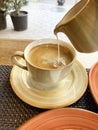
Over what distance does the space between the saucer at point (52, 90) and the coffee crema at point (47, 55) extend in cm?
6

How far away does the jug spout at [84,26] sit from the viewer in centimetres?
37

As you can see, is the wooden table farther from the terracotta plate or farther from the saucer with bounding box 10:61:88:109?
the terracotta plate

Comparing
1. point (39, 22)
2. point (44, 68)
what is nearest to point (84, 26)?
point (44, 68)

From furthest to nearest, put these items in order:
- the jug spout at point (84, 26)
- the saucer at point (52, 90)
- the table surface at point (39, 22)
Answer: the table surface at point (39, 22), the saucer at point (52, 90), the jug spout at point (84, 26)

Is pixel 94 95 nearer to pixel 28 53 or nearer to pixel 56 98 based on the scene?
pixel 56 98

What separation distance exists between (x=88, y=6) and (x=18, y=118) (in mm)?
278

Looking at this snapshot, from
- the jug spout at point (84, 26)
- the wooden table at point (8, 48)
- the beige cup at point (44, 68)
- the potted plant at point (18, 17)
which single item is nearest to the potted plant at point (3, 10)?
the potted plant at point (18, 17)

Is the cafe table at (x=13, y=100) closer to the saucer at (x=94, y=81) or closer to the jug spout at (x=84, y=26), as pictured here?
the saucer at (x=94, y=81)

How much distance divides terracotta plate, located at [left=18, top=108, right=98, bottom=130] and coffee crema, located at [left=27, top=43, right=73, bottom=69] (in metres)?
0.11

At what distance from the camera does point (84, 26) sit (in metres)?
0.38

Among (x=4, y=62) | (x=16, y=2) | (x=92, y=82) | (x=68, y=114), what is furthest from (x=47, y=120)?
(x=16, y=2)

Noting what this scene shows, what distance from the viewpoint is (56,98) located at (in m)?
0.49

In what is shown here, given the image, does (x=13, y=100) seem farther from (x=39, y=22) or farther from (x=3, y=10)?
(x=39, y=22)

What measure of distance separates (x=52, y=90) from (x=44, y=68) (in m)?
0.07
